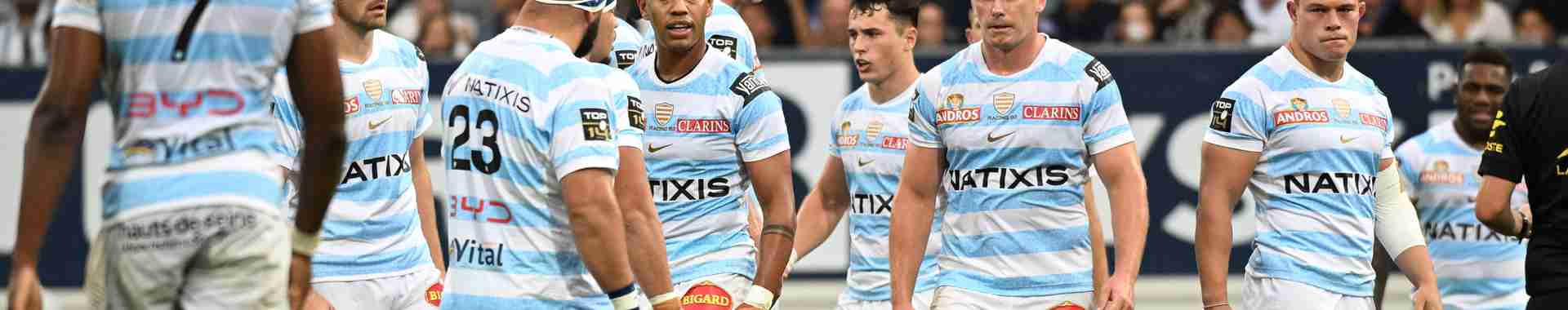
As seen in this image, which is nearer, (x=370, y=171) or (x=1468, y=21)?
(x=370, y=171)

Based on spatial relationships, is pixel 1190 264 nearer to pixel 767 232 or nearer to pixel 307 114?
pixel 767 232

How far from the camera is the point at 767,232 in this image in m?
7.56

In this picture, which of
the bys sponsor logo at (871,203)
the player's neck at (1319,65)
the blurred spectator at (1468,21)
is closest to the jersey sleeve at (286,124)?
the bys sponsor logo at (871,203)

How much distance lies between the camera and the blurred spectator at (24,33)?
14125mm

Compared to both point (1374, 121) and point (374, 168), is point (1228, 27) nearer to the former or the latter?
point (1374, 121)

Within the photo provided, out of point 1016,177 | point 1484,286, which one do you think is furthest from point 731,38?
point 1484,286

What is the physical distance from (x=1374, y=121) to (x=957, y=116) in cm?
173

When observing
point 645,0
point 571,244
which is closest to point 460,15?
point 645,0

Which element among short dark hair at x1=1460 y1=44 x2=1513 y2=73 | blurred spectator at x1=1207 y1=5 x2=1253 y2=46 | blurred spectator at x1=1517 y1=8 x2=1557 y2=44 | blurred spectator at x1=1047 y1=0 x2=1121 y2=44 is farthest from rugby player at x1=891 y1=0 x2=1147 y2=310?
blurred spectator at x1=1517 y1=8 x2=1557 y2=44

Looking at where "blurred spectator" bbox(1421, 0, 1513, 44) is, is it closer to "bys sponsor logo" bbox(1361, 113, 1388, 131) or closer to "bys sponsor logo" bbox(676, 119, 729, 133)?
"bys sponsor logo" bbox(1361, 113, 1388, 131)

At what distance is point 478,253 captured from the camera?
568cm

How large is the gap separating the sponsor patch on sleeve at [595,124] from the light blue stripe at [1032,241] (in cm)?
228

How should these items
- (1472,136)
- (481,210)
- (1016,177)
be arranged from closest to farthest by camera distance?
(481,210)
(1016,177)
(1472,136)

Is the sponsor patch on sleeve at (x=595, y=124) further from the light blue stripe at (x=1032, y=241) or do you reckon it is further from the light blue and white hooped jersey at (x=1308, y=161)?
the light blue and white hooped jersey at (x=1308, y=161)
